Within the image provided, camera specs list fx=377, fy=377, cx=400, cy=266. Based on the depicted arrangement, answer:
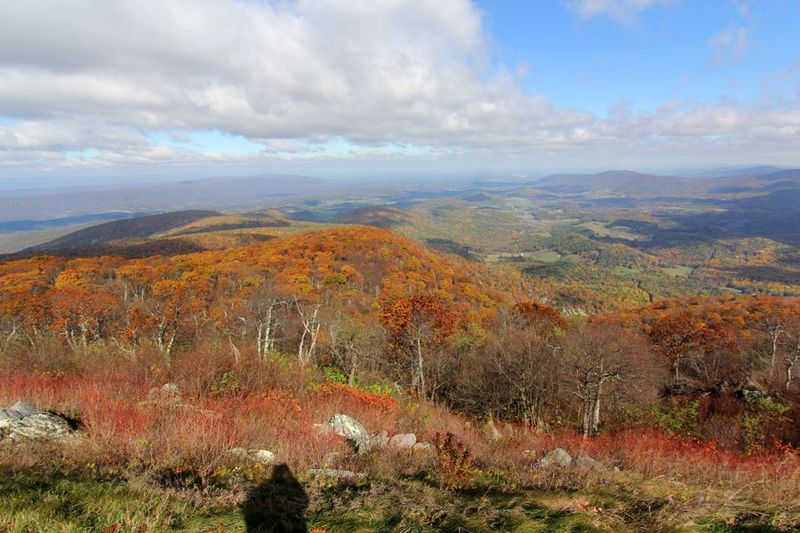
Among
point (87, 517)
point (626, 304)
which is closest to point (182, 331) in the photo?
point (87, 517)

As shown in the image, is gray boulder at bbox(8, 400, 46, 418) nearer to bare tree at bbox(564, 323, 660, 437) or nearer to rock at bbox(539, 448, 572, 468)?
rock at bbox(539, 448, 572, 468)

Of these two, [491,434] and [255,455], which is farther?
[491,434]

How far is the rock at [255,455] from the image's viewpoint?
599 cm

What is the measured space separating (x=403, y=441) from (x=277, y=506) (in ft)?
13.0

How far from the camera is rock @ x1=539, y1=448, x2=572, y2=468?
710 cm

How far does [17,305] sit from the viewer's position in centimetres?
2711

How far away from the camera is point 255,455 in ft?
20.1

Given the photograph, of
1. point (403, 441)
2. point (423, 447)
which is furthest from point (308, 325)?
point (423, 447)

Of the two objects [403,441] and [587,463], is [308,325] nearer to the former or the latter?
[403,441]

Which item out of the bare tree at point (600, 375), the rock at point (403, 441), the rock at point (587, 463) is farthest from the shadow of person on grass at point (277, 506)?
the bare tree at point (600, 375)

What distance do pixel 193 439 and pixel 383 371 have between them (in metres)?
19.5

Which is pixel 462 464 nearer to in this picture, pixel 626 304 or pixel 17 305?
pixel 17 305

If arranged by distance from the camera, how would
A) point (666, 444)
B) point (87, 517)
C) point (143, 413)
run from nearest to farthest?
1. point (87, 517)
2. point (143, 413)
3. point (666, 444)

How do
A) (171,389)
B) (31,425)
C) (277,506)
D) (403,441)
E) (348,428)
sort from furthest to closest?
(171,389) < (348,428) < (403,441) < (31,425) < (277,506)
